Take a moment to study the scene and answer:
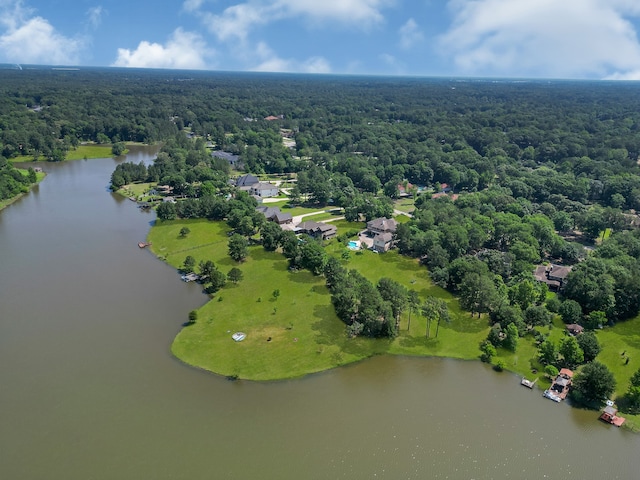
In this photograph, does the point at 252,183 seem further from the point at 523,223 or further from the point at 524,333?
the point at 524,333

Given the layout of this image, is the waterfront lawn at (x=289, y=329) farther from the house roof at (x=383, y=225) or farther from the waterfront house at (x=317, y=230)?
the waterfront house at (x=317, y=230)

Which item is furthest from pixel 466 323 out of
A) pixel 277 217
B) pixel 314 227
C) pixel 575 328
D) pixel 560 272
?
pixel 277 217

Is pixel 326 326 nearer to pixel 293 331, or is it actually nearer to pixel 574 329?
pixel 293 331

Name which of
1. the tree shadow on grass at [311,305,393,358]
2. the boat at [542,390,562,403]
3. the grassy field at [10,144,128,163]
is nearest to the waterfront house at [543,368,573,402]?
the boat at [542,390,562,403]

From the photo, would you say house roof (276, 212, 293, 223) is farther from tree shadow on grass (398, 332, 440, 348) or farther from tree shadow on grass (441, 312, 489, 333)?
tree shadow on grass (398, 332, 440, 348)

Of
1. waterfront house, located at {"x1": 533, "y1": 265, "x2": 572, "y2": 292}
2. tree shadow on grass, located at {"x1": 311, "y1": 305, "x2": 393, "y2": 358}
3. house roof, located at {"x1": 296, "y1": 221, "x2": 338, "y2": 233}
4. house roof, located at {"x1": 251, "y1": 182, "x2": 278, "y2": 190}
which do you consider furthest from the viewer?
house roof, located at {"x1": 251, "y1": 182, "x2": 278, "y2": 190}

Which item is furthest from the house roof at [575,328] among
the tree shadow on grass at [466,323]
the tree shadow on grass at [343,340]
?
the tree shadow on grass at [343,340]
